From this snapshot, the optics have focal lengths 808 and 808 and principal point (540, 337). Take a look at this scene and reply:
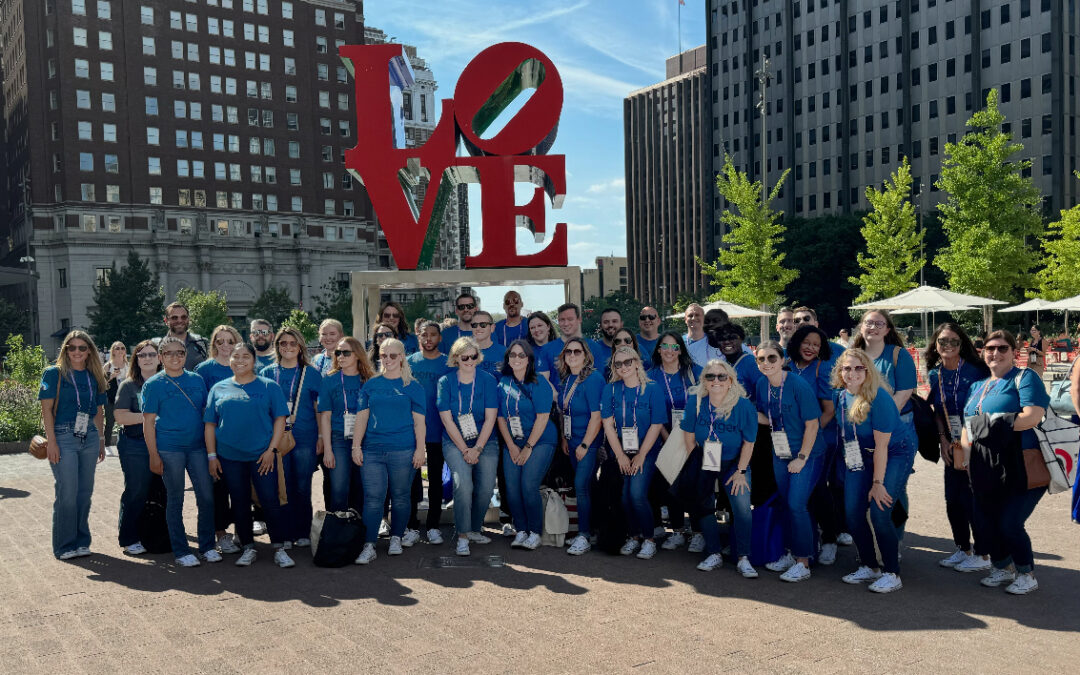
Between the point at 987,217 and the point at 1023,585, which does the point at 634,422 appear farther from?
the point at 987,217

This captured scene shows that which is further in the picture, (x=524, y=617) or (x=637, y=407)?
(x=637, y=407)

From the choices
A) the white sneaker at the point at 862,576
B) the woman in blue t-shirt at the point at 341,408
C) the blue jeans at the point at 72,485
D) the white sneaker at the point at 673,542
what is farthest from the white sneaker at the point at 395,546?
the white sneaker at the point at 862,576

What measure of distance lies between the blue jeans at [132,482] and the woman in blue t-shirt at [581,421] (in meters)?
3.71

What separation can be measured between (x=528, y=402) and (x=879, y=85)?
81.2m

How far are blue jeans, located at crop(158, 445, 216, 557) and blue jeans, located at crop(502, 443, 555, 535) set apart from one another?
8.42ft

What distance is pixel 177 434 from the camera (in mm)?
6703

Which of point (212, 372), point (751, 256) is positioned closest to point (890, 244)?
point (751, 256)

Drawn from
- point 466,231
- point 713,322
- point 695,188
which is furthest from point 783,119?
point 713,322

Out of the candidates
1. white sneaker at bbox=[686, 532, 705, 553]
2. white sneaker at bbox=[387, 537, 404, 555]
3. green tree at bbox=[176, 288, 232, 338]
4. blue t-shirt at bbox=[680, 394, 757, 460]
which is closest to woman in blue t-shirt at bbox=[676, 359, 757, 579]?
blue t-shirt at bbox=[680, 394, 757, 460]

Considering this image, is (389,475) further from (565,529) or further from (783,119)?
(783,119)

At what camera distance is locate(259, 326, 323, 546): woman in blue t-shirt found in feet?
23.4

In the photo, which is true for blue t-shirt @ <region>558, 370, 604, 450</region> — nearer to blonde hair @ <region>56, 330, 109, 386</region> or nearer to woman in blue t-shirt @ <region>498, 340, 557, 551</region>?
woman in blue t-shirt @ <region>498, 340, 557, 551</region>

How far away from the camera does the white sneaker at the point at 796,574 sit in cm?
614

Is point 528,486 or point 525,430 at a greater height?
point 525,430
